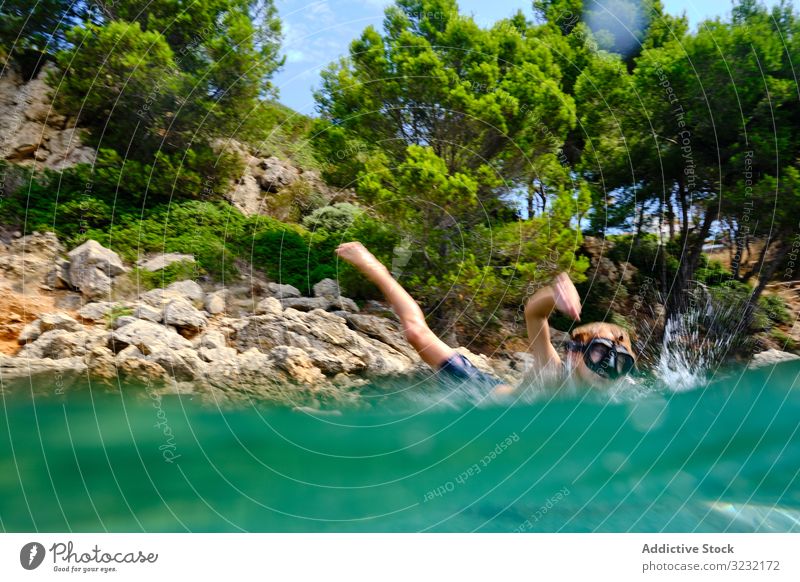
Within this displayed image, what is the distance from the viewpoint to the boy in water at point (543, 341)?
6148mm

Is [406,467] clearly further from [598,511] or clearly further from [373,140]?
[373,140]

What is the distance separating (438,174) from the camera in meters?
10.3

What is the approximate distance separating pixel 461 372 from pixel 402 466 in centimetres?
141

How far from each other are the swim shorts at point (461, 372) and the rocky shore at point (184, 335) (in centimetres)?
125

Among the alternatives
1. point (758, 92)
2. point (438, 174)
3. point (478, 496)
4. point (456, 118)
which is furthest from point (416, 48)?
point (478, 496)

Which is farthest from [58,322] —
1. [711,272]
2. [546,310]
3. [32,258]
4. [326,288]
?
[711,272]

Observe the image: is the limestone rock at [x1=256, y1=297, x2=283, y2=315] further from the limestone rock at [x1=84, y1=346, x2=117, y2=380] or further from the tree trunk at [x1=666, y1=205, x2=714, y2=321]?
the tree trunk at [x1=666, y1=205, x2=714, y2=321]

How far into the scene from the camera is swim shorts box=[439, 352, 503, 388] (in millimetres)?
7246

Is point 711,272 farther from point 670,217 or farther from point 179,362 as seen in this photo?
point 179,362

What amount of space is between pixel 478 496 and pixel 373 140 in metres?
6.86

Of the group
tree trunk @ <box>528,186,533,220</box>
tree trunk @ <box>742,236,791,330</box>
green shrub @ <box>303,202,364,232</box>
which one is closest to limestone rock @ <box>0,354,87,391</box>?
green shrub @ <box>303,202,364,232</box>

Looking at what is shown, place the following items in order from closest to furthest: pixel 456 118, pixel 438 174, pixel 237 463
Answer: pixel 237 463 < pixel 438 174 < pixel 456 118

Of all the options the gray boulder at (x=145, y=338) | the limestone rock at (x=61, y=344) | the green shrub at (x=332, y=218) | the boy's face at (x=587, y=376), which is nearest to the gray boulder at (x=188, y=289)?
the gray boulder at (x=145, y=338)

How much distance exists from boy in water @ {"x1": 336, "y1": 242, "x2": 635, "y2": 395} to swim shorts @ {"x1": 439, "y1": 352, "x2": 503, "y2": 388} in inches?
0.4
